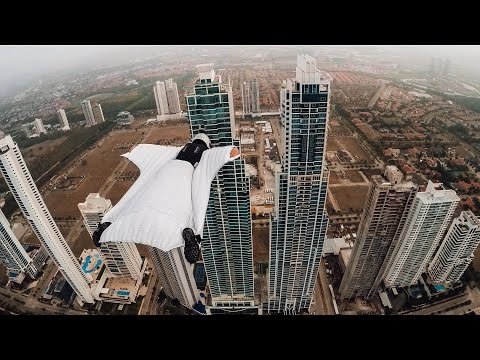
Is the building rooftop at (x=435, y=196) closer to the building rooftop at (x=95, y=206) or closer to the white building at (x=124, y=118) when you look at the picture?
the building rooftop at (x=95, y=206)

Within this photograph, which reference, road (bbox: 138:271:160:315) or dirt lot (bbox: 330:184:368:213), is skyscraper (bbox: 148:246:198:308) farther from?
dirt lot (bbox: 330:184:368:213)

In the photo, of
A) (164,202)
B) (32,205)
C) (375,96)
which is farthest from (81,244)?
(375,96)

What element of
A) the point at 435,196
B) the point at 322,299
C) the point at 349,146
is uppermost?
the point at 435,196

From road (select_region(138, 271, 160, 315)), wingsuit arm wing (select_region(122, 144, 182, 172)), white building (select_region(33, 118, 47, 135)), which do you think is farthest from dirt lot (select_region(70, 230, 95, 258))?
white building (select_region(33, 118, 47, 135))

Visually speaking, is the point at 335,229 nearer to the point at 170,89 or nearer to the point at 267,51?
the point at 170,89

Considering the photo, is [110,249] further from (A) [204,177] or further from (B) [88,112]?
(B) [88,112]

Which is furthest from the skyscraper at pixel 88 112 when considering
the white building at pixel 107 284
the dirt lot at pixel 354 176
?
the dirt lot at pixel 354 176
